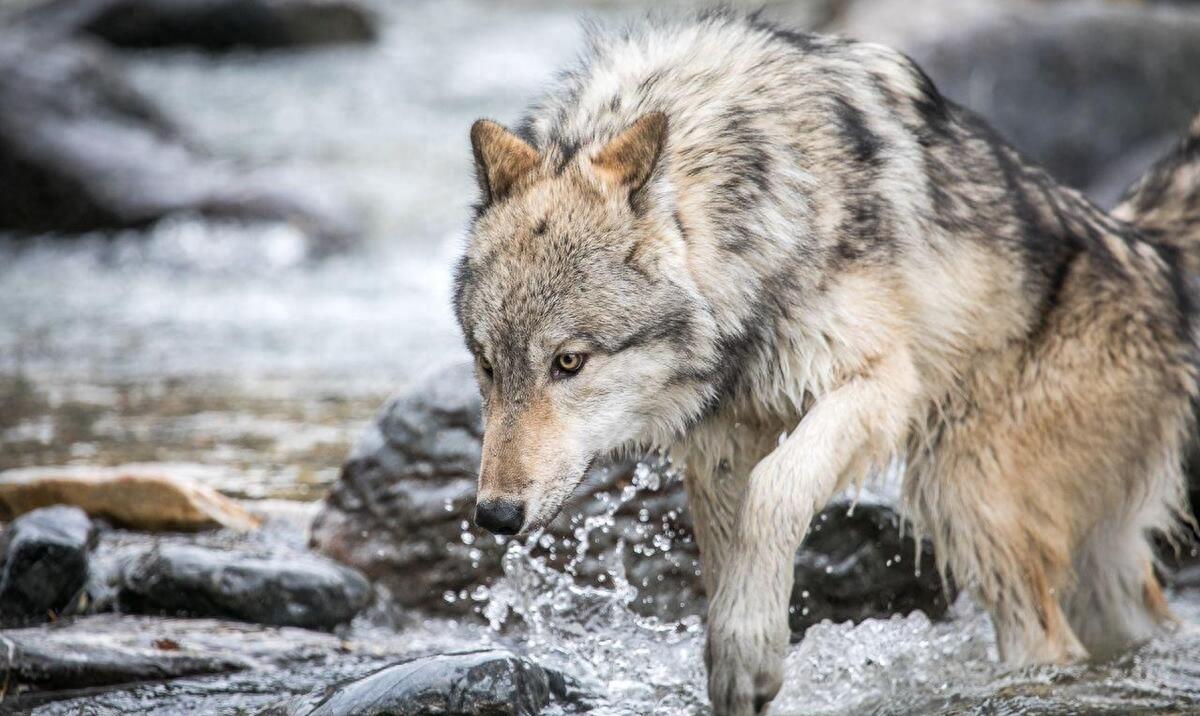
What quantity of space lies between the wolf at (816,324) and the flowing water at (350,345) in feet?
1.39

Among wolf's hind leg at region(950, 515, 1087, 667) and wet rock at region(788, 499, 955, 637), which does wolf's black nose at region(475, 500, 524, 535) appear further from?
wet rock at region(788, 499, 955, 637)

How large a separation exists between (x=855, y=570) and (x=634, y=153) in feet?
7.00

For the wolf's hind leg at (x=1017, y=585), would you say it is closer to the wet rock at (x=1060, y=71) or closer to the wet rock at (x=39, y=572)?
the wet rock at (x=39, y=572)

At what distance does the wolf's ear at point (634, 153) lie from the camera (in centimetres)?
381

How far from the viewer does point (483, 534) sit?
216 inches

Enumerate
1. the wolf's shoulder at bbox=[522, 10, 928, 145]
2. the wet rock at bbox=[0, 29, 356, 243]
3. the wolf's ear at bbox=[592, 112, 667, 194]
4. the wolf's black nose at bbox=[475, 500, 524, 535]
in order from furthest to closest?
1. the wet rock at bbox=[0, 29, 356, 243]
2. the wolf's shoulder at bbox=[522, 10, 928, 145]
3. the wolf's ear at bbox=[592, 112, 667, 194]
4. the wolf's black nose at bbox=[475, 500, 524, 535]

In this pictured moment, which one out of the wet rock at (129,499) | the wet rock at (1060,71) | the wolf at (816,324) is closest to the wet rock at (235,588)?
the wet rock at (129,499)

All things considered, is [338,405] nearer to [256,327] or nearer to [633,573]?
[256,327]

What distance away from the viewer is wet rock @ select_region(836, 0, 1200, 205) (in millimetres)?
12219

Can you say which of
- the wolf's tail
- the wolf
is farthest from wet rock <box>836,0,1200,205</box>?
the wolf

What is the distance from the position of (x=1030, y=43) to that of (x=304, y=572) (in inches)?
375

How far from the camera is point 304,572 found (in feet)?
16.9

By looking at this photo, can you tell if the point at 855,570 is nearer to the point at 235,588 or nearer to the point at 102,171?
the point at 235,588

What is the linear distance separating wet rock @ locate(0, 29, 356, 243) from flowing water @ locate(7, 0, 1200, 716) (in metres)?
0.28
